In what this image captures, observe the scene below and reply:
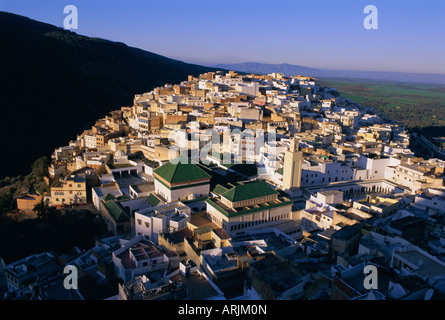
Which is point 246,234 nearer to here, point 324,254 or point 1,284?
point 324,254

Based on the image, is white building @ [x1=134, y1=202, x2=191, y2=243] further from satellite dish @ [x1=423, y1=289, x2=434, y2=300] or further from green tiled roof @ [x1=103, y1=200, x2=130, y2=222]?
satellite dish @ [x1=423, y1=289, x2=434, y2=300]

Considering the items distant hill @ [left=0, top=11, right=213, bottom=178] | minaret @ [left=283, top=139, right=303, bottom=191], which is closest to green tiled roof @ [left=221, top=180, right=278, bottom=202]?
minaret @ [left=283, top=139, right=303, bottom=191]

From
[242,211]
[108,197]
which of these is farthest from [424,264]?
[108,197]

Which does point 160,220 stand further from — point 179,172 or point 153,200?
point 179,172

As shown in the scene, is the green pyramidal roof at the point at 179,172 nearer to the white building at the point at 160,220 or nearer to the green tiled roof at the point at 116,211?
the white building at the point at 160,220

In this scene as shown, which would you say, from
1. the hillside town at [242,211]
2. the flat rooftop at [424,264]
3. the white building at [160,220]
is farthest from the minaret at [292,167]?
the flat rooftop at [424,264]
